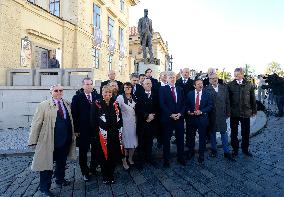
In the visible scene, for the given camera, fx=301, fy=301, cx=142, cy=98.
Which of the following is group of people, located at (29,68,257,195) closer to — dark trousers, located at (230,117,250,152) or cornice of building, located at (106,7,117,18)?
dark trousers, located at (230,117,250,152)

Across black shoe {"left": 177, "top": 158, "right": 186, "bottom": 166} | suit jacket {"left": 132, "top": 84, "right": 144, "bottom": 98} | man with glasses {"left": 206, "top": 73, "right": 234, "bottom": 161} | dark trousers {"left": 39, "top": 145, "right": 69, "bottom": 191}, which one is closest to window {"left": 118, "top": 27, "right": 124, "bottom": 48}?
man with glasses {"left": 206, "top": 73, "right": 234, "bottom": 161}

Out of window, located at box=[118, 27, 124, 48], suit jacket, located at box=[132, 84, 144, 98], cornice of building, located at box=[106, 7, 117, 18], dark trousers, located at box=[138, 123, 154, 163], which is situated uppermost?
cornice of building, located at box=[106, 7, 117, 18]

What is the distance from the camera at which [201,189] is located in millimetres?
4613

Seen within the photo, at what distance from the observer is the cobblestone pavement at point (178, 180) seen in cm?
459

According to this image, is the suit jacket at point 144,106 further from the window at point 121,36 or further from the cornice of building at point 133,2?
the cornice of building at point 133,2

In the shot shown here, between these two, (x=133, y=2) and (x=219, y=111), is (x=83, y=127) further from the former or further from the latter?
(x=133, y=2)

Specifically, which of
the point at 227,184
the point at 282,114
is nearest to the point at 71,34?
the point at 282,114

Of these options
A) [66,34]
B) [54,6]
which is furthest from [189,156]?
[54,6]

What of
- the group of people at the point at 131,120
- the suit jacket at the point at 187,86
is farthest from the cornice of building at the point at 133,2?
the suit jacket at the point at 187,86

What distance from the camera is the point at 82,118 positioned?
533 cm

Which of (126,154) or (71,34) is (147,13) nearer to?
(71,34)

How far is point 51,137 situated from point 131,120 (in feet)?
5.82

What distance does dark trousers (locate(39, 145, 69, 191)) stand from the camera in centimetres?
461

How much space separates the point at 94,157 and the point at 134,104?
1.34 m
